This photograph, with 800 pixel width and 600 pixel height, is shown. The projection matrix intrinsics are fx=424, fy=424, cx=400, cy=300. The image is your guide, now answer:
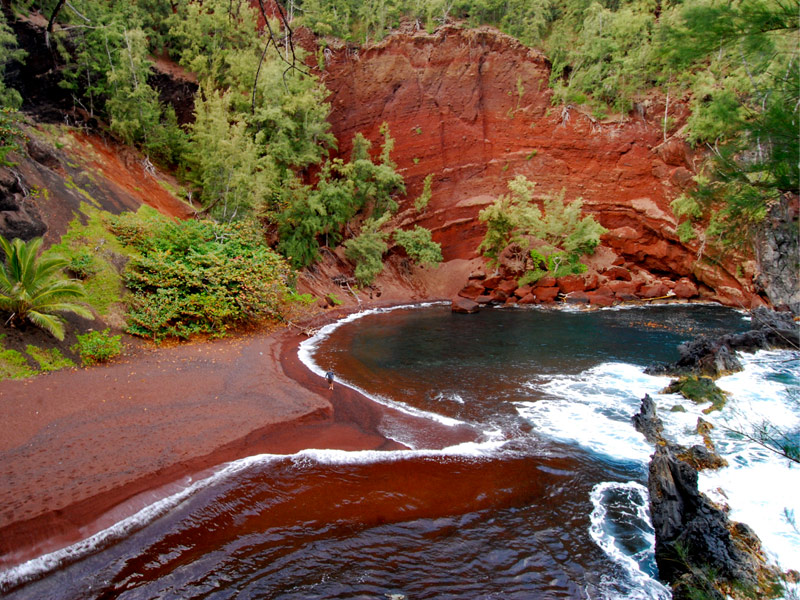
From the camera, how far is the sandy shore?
5.45m

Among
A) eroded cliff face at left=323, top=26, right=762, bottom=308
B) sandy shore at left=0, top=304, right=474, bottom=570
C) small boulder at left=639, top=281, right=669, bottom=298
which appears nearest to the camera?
sandy shore at left=0, top=304, right=474, bottom=570

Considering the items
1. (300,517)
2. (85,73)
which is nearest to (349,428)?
(300,517)

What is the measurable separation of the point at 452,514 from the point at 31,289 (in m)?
10.1

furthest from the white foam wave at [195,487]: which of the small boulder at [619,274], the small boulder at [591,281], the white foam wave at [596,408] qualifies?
the small boulder at [619,274]

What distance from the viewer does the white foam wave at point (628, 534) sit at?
4863 mm

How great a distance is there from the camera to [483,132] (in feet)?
110

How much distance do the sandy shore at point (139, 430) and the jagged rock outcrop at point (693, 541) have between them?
11.1ft

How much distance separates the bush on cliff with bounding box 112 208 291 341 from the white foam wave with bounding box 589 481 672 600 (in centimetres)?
1123

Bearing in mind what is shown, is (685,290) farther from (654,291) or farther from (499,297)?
(499,297)

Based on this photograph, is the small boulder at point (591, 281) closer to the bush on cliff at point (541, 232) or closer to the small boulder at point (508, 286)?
the bush on cliff at point (541, 232)

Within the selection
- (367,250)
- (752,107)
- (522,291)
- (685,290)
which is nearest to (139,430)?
(752,107)

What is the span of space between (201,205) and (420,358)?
15116 mm

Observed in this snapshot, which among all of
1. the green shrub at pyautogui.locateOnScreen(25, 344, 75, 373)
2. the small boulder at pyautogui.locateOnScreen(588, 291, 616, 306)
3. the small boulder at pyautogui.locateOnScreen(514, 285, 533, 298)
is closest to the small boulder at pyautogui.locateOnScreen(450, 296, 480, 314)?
the small boulder at pyautogui.locateOnScreen(514, 285, 533, 298)

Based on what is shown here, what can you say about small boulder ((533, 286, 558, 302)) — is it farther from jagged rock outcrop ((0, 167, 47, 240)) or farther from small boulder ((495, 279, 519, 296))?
jagged rock outcrop ((0, 167, 47, 240))
